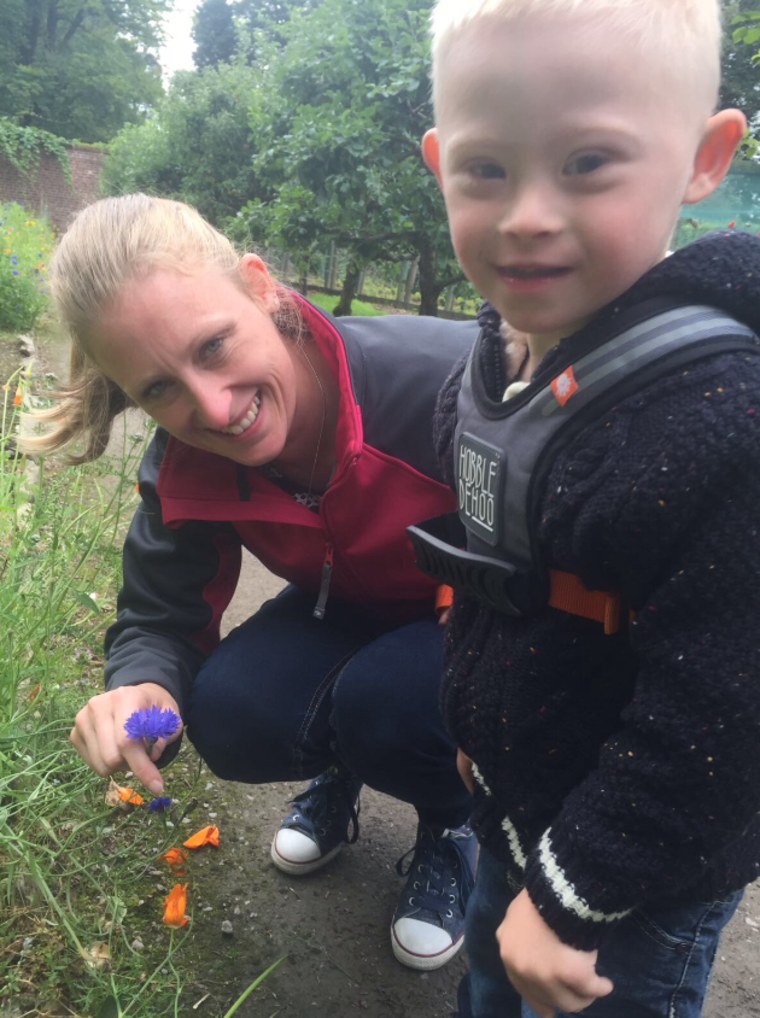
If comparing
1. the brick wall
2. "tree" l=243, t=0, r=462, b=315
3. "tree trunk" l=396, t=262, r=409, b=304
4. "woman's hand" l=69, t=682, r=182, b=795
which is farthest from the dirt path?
the brick wall

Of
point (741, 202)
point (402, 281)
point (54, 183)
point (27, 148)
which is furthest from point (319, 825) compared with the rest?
point (54, 183)

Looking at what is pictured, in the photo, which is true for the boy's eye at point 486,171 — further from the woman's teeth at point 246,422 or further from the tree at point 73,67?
the tree at point 73,67

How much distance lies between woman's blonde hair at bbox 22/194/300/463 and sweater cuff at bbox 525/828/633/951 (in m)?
1.02

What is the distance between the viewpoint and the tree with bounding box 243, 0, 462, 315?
18.6 ft

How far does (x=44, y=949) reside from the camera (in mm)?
1329

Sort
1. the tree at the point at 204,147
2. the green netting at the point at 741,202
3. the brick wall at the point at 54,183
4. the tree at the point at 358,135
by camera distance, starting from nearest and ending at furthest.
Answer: the green netting at the point at 741,202 < the tree at the point at 358,135 < the tree at the point at 204,147 < the brick wall at the point at 54,183

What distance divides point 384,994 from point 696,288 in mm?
1281

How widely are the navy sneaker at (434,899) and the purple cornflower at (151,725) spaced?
2.07ft

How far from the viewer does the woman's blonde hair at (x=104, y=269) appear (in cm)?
132

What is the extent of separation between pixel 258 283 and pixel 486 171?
776 millimetres

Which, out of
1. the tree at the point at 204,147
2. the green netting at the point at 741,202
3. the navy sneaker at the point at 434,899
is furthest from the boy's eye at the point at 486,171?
the tree at the point at 204,147

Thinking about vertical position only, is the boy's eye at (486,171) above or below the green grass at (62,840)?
above

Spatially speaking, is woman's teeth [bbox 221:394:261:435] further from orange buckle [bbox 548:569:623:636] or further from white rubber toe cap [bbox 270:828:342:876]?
white rubber toe cap [bbox 270:828:342:876]

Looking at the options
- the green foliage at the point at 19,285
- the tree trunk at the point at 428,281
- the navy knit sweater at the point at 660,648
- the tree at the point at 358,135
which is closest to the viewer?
the navy knit sweater at the point at 660,648
